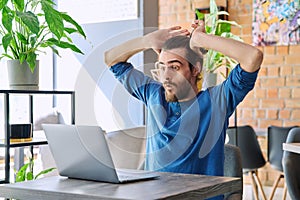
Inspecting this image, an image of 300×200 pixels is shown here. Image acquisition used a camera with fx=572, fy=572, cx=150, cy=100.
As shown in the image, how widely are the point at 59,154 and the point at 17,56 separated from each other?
1.06m

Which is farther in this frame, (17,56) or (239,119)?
(239,119)

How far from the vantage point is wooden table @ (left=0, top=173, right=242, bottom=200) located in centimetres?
156

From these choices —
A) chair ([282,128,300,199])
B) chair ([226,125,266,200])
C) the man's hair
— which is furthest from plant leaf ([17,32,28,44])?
chair ([226,125,266,200])

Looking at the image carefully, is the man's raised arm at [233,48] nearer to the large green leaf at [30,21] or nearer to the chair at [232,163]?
the chair at [232,163]

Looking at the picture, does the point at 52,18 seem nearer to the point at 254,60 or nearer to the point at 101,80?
the point at 254,60

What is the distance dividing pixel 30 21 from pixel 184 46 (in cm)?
79

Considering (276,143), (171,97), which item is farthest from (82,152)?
(276,143)

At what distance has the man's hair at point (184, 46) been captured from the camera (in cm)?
221

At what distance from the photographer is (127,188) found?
164 cm

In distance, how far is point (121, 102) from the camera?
3.62 m


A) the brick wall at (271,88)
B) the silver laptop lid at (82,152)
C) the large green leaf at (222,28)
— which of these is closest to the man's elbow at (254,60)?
the silver laptop lid at (82,152)

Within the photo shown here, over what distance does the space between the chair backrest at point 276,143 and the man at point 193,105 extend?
2.32 metres

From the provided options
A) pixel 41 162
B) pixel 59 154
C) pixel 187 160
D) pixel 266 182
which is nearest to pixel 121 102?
pixel 41 162

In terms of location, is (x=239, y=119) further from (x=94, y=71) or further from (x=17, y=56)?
(x=17, y=56)
